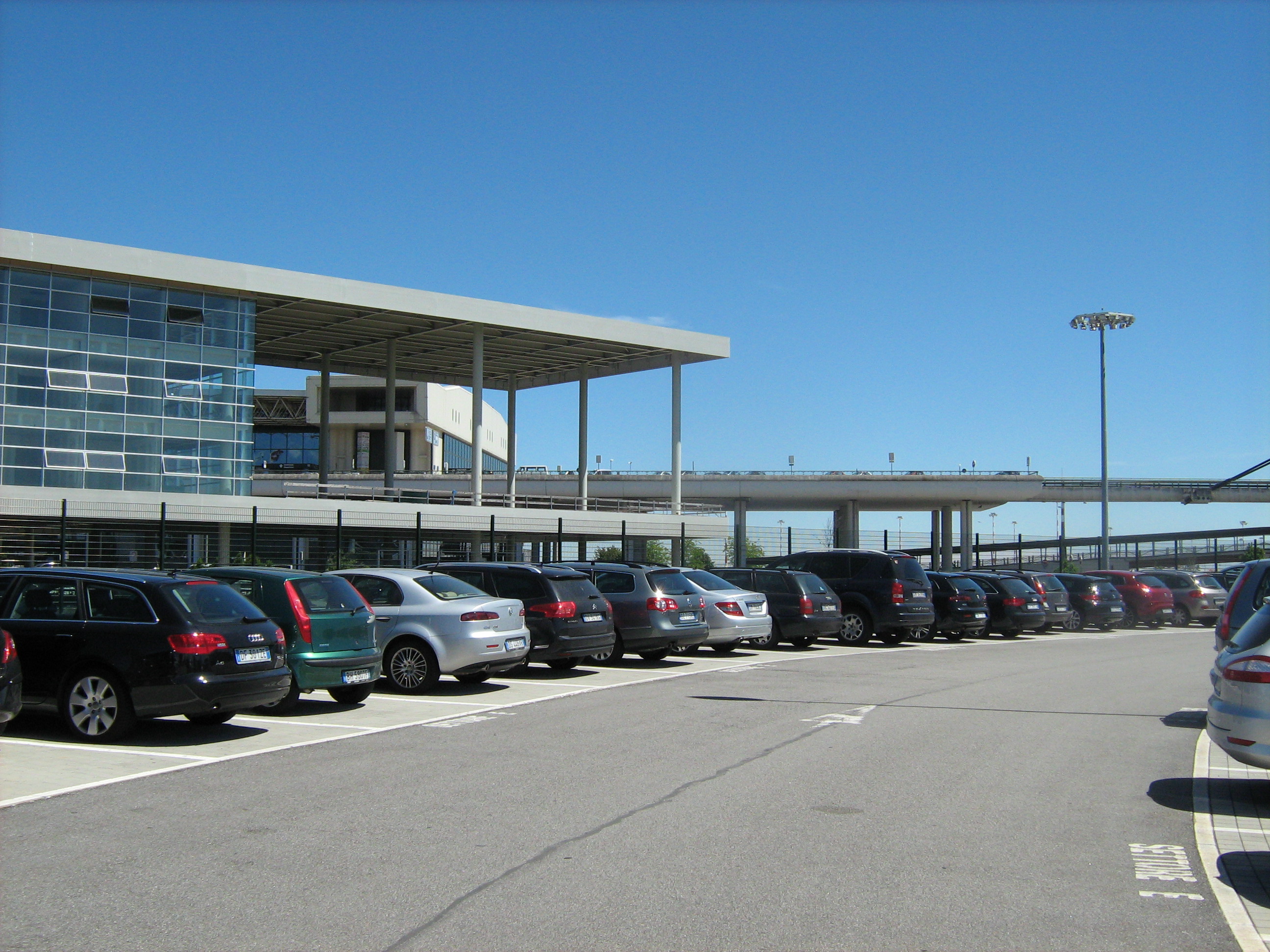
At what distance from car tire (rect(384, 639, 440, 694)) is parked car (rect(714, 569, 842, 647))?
900cm

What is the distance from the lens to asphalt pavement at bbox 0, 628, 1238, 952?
5.22 meters

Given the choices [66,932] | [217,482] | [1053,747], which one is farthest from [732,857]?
[217,482]

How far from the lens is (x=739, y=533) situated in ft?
182

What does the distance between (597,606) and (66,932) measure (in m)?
11.5

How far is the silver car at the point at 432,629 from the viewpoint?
45.3 ft

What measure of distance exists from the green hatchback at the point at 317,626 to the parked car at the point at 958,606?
15803 millimetres

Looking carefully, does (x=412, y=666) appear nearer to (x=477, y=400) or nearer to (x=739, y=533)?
(x=477, y=400)

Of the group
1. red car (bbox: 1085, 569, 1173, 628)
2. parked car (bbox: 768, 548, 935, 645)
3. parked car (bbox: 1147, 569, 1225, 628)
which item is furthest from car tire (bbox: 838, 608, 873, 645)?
parked car (bbox: 1147, 569, 1225, 628)

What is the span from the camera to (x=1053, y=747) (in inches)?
414

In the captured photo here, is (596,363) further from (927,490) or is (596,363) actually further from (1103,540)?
(927,490)

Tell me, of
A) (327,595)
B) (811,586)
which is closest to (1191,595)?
(811,586)

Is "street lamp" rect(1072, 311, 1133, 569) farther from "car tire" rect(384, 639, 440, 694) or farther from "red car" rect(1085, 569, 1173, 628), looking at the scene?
"car tire" rect(384, 639, 440, 694)

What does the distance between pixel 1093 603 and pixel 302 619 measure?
80.4 ft

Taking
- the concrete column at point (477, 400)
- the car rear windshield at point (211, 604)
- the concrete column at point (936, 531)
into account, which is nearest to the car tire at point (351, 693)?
the car rear windshield at point (211, 604)
